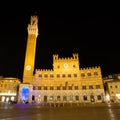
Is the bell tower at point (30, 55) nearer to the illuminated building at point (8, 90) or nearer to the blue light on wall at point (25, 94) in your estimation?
the blue light on wall at point (25, 94)

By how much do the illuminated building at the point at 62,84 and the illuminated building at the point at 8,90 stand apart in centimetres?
1332

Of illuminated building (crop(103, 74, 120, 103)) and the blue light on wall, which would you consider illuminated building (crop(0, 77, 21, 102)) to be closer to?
the blue light on wall

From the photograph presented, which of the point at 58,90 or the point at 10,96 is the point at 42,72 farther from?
the point at 10,96

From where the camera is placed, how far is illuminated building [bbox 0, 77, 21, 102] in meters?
59.0

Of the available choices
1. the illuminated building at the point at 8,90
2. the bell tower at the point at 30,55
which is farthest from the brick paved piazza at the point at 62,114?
the illuminated building at the point at 8,90

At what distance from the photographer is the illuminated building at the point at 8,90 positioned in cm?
5900

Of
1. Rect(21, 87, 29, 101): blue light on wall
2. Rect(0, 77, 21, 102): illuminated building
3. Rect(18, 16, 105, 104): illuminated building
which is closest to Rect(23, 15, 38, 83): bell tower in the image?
Rect(18, 16, 105, 104): illuminated building

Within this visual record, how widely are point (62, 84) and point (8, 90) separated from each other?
28.3m

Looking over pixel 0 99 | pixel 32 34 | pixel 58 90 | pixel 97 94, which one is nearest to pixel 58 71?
pixel 58 90

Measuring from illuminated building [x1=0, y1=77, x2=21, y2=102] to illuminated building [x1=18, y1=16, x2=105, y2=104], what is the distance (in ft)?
43.7

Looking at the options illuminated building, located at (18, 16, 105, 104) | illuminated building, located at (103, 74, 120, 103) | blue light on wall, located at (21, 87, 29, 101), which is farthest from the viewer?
illuminated building, located at (103, 74, 120, 103)

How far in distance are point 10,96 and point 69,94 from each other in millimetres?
30140

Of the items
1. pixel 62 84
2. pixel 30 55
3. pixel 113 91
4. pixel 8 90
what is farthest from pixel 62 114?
pixel 8 90

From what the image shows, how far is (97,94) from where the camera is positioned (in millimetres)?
48938
